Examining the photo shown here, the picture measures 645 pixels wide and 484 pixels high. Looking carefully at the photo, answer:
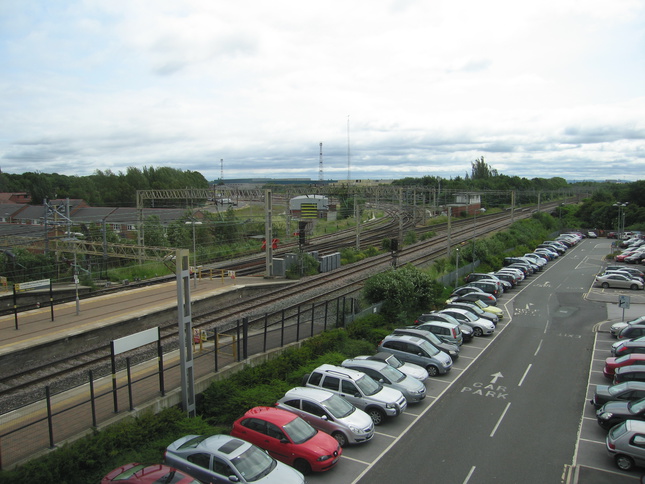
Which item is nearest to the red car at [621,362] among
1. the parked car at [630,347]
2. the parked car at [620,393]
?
A: the parked car at [630,347]

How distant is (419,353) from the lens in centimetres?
1750

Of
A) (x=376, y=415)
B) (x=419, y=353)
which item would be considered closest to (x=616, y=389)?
(x=419, y=353)

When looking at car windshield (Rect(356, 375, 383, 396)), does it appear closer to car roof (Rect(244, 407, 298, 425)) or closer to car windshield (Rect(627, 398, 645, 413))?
car roof (Rect(244, 407, 298, 425))

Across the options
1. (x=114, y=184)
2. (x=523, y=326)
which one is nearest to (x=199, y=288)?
(x=523, y=326)

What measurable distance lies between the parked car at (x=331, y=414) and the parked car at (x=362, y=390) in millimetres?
677

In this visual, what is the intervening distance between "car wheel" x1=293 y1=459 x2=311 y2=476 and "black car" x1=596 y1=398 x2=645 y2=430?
8191 millimetres

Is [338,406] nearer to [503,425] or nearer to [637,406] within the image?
[503,425]

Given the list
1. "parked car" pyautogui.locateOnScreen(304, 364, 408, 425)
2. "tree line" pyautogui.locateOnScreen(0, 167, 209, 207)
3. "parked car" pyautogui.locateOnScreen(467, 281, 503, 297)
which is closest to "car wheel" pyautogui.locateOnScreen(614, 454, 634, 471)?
"parked car" pyautogui.locateOnScreen(304, 364, 408, 425)

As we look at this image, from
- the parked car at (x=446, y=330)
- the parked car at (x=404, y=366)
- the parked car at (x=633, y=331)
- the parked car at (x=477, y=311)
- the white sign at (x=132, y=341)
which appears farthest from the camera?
the parked car at (x=477, y=311)

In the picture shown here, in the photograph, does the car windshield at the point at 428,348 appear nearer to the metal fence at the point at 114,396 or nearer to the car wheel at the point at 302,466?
the metal fence at the point at 114,396

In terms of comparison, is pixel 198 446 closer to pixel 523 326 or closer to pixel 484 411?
pixel 484 411

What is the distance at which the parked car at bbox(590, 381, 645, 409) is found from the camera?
533 inches

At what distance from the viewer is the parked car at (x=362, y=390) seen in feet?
43.9

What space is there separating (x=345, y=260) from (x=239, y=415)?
2718cm
